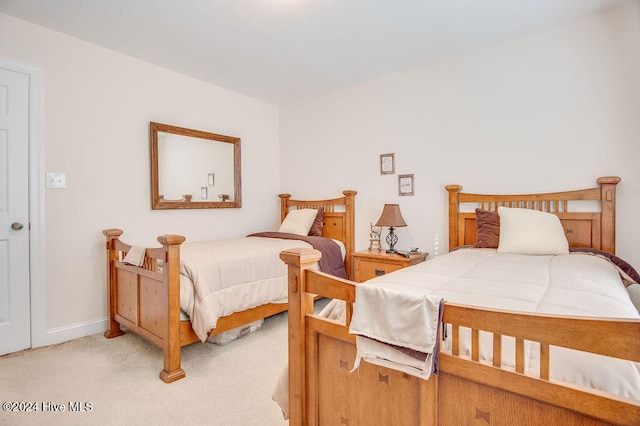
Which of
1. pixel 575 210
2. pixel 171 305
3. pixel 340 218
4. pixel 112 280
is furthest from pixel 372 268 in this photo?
pixel 112 280

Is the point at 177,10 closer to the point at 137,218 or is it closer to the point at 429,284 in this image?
the point at 137,218

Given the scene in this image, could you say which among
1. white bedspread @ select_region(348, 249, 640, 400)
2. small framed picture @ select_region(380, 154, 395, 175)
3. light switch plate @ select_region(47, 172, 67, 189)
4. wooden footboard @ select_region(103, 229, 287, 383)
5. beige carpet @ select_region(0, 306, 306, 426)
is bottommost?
beige carpet @ select_region(0, 306, 306, 426)

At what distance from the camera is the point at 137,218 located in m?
3.10

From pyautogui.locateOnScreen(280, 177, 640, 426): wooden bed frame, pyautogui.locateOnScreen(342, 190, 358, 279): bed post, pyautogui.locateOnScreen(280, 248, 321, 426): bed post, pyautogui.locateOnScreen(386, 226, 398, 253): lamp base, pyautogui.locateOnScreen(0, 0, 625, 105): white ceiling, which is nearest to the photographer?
pyautogui.locateOnScreen(280, 177, 640, 426): wooden bed frame

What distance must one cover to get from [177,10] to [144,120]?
1217 millimetres

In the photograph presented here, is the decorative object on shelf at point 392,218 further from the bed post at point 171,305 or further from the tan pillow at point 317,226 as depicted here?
the bed post at point 171,305

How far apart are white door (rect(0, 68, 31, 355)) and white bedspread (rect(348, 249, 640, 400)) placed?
2.68 meters

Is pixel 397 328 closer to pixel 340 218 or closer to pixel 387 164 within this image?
pixel 387 164

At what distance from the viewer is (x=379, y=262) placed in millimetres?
3029

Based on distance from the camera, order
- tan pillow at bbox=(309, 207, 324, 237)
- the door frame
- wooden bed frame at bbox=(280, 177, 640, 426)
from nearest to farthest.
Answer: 1. wooden bed frame at bbox=(280, 177, 640, 426)
2. the door frame
3. tan pillow at bbox=(309, 207, 324, 237)

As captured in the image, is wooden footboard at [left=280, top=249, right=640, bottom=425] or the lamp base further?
the lamp base

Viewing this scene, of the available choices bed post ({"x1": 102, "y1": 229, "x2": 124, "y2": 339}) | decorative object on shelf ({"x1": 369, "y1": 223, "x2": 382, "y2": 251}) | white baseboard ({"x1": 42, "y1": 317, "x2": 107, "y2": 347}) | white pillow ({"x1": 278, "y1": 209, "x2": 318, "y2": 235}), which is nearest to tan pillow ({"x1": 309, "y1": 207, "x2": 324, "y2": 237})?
white pillow ({"x1": 278, "y1": 209, "x2": 318, "y2": 235})

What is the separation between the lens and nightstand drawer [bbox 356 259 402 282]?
295cm

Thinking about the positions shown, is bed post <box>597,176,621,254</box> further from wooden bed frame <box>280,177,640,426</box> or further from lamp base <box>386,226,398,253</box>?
wooden bed frame <box>280,177,640,426</box>
